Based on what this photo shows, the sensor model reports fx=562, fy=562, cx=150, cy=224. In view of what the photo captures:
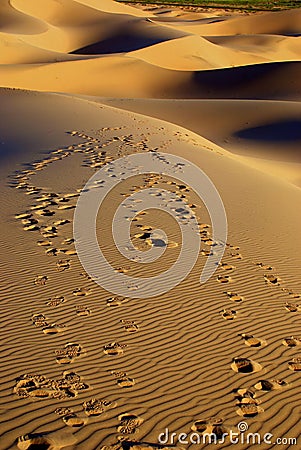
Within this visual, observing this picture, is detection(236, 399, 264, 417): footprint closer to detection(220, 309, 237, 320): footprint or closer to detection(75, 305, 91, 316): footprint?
detection(220, 309, 237, 320): footprint

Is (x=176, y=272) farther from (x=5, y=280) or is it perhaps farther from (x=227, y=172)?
(x=227, y=172)

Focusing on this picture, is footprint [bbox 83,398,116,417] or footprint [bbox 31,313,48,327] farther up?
footprint [bbox 31,313,48,327]

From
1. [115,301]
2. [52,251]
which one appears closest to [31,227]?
[52,251]

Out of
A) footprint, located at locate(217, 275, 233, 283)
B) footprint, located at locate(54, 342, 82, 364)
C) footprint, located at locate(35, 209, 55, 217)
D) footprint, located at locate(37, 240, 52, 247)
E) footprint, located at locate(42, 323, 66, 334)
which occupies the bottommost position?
footprint, located at locate(54, 342, 82, 364)

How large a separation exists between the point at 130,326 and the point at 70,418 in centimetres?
162

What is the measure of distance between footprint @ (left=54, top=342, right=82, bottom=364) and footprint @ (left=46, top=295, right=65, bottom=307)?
0.86m

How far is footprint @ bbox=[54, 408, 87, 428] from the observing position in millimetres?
4258

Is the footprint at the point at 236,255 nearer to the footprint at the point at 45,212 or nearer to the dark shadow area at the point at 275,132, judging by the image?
the footprint at the point at 45,212

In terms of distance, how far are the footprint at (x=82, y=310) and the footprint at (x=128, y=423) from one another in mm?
1745

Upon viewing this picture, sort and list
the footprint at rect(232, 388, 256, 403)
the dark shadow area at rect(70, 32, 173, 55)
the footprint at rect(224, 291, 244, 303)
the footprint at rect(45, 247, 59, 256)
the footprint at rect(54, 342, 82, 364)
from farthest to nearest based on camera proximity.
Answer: the dark shadow area at rect(70, 32, 173, 55)
the footprint at rect(45, 247, 59, 256)
the footprint at rect(224, 291, 244, 303)
the footprint at rect(54, 342, 82, 364)
the footprint at rect(232, 388, 256, 403)

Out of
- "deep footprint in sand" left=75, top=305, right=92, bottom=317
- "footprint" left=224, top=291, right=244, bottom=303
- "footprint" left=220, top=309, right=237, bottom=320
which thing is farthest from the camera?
"footprint" left=224, top=291, right=244, bottom=303

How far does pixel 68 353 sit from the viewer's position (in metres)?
5.20

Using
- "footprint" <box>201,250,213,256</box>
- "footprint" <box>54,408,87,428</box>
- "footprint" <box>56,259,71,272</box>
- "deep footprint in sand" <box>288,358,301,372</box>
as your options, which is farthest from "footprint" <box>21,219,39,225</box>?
"deep footprint in sand" <box>288,358,301,372</box>

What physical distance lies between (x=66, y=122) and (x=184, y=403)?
12227 millimetres
